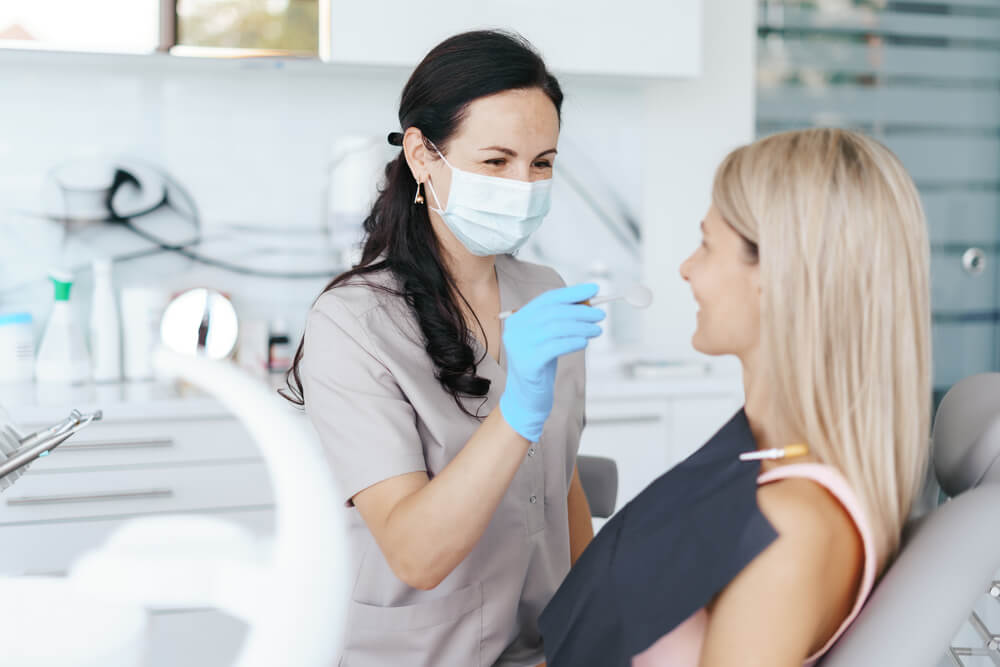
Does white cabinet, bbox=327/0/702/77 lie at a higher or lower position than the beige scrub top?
higher

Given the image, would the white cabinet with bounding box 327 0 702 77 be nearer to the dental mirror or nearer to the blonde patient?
the dental mirror

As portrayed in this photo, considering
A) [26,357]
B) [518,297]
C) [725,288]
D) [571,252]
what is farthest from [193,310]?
[725,288]

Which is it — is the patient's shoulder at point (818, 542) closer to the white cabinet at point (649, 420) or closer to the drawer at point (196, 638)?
the drawer at point (196, 638)

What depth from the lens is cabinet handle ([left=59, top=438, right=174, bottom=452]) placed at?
2.03m

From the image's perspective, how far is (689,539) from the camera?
0.87 metres

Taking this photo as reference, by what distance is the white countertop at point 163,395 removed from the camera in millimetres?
2020

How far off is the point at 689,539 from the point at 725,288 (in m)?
0.24

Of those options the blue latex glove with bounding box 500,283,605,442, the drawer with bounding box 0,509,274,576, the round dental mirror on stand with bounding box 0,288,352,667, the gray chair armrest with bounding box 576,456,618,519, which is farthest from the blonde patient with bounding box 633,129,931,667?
the drawer with bounding box 0,509,274,576

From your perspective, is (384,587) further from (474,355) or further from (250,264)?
(250,264)

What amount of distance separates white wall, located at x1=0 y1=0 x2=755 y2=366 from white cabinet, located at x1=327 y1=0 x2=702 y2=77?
6.0 inches

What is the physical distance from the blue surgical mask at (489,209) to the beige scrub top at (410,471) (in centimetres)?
13

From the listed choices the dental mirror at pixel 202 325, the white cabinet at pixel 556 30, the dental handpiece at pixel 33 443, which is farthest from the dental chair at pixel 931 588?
the dental mirror at pixel 202 325

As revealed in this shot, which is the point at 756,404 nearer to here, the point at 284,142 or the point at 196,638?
the point at 196,638

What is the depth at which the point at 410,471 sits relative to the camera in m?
1.06
